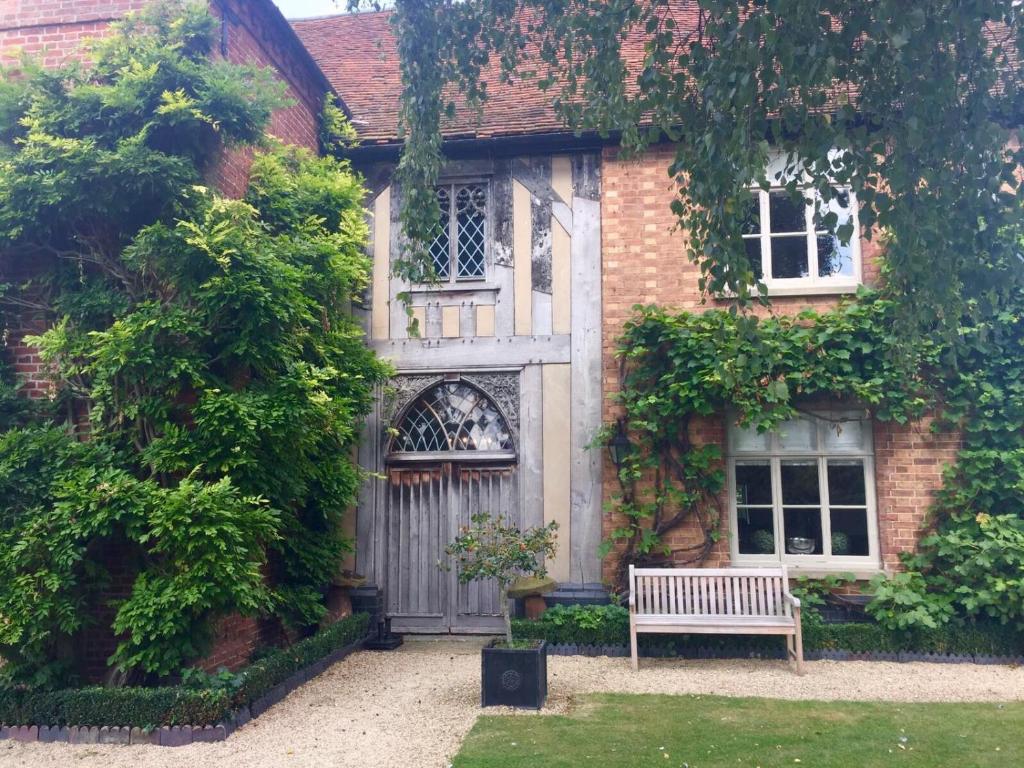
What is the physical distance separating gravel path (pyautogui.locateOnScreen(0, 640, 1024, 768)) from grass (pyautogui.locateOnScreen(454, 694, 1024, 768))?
11.7 inches

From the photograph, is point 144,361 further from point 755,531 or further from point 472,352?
point 755,531

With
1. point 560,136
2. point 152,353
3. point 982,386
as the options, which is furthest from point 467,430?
point 982,386

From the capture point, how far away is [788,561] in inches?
350

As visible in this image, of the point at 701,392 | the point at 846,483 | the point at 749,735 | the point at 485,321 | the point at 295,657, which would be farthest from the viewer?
the point at 485,321

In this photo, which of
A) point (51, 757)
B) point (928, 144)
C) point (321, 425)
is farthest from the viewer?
point (321, 425)

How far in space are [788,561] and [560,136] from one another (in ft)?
17.2

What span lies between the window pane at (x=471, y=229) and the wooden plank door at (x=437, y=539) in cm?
231

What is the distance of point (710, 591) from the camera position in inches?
316

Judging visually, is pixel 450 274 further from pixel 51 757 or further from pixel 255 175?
pixel 51 757

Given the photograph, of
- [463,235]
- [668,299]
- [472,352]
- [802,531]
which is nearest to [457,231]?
[463,235]

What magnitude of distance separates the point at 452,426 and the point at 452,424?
0.08 feet

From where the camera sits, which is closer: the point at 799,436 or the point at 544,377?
the point at 799,436

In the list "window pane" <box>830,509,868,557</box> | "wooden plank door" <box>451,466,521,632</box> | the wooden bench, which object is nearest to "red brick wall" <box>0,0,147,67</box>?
"wooden plank door" <box>451,466,521,632</box>

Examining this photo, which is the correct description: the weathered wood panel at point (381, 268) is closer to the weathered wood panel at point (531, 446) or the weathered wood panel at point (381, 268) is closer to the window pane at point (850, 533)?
the weathered wood panel at point (531, 446)
